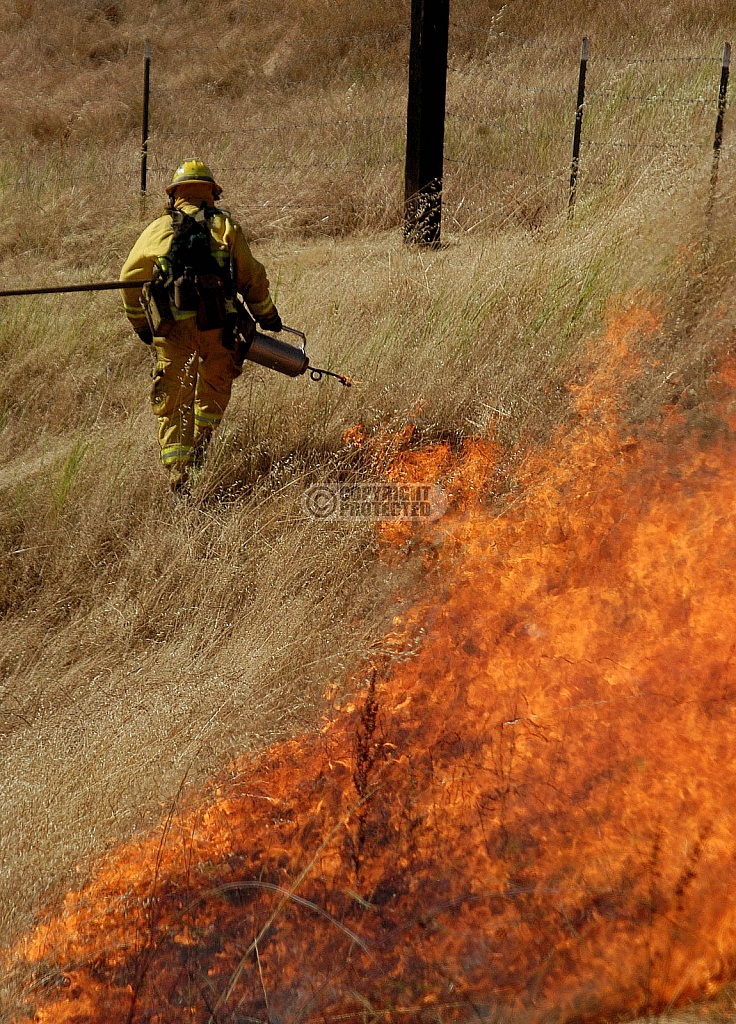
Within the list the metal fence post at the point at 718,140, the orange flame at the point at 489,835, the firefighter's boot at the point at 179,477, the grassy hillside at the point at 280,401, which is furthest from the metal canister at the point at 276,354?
the metal fence post at the point at 718,140

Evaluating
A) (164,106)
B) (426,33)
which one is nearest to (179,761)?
(426,33)

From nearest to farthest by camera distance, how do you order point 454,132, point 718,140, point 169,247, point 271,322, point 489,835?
1. point 489,835
2. point 169,247
3. point 271,322
4. point 718,140
5. point 454,132

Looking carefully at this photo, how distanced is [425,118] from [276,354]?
116 inches

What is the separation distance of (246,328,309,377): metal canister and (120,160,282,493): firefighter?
11 cm

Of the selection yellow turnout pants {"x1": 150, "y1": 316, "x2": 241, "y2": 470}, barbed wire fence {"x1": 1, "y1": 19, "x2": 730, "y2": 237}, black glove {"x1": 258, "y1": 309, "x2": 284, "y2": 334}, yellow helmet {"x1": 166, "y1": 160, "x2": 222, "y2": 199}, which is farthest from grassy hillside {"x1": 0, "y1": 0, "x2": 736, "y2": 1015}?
yellow helmet {"x1": 166, "y1": 160, "x2": 222, "y2": 199}

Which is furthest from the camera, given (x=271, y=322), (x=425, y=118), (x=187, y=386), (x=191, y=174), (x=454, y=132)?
(x=454, y=132)

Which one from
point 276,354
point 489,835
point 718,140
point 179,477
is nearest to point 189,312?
point 276,354

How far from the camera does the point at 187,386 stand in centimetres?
465

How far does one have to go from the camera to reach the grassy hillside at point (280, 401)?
3.34 meters

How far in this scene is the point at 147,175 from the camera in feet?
32.2

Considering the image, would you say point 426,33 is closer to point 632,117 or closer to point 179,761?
point 632,117

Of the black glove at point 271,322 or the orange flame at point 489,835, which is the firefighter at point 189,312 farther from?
the orange flame at point 489,835

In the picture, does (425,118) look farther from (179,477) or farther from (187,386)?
(179,477)

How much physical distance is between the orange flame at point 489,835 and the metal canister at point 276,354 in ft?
5.13
